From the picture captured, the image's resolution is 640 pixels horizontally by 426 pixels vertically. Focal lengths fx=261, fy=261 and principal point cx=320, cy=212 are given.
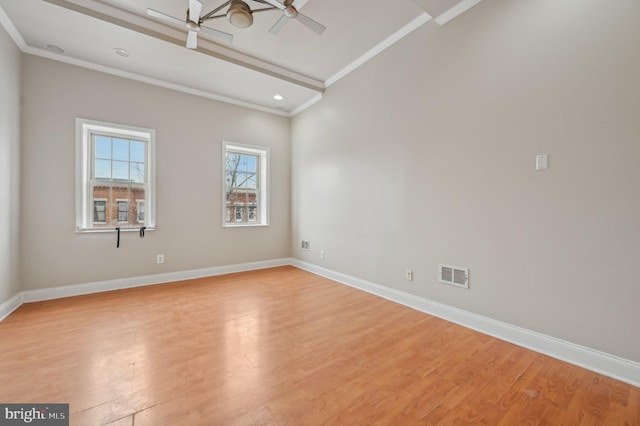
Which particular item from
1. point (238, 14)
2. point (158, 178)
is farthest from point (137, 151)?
point (238, 14)

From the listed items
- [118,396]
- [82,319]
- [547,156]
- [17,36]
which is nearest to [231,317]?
[118,396]

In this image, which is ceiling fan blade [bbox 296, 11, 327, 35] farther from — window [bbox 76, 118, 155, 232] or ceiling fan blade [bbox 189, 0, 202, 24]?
window [bbox 76, 118, 155, 232]

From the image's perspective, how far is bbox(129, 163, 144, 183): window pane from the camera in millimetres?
3938

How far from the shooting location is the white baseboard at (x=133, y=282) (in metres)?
3.28

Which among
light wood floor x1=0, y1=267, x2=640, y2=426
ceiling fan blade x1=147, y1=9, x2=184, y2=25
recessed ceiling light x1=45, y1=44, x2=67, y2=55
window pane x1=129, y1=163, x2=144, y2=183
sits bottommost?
light wood floor x1=0, y1=267, x2=640, y2=426

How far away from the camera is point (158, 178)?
404 centimetres

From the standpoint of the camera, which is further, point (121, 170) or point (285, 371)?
point (121, 170)

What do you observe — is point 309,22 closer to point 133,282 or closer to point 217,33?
point 217,33

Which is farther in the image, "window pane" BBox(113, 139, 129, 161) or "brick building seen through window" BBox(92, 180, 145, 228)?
"window pane" BBox(113, 139, 129, 161)

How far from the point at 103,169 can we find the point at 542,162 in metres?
5.17

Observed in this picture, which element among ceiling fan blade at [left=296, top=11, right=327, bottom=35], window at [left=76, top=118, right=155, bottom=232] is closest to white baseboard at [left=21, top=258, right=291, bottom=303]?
window at [left=76, top=118, right=155, bottom=232]

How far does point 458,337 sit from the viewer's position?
7.77 ft

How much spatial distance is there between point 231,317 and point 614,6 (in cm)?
406

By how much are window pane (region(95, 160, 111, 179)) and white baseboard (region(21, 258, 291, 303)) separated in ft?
4.89
